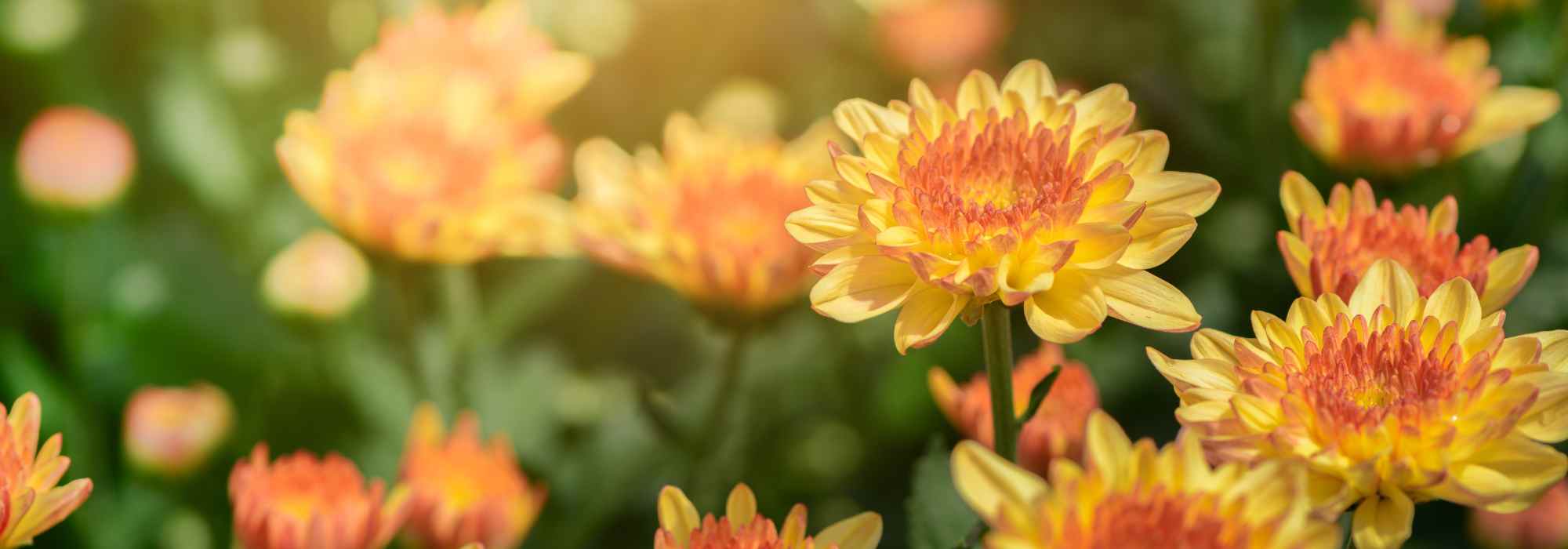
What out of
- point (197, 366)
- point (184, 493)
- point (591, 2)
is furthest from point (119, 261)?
point (591, 2)

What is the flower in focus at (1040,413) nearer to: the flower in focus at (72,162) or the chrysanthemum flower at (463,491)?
the chrysanthemum flower at (463,491)

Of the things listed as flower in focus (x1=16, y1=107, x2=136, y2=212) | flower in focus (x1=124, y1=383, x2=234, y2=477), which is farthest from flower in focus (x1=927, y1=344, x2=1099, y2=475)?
flower in focus (x1=16, y1=107, x2=136, y2=212)

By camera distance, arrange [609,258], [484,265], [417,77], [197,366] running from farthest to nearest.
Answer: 1. [484,265]
2. [197,366]
3. [417,77]
4. [609,258]

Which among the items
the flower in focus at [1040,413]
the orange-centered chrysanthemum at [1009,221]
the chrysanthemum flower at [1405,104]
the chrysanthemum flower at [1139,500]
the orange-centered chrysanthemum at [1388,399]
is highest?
the chrysanthemum flower at [1405,104]

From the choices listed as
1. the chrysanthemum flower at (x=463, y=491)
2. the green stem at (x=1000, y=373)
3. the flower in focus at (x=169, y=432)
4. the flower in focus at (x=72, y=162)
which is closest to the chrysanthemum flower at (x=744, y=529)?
the green stem at (x=1000, y=373)

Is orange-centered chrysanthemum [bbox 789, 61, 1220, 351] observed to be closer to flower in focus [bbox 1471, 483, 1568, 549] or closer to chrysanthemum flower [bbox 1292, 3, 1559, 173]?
chrysanthemum flower [bbox 1292, 3, 1559, 173]

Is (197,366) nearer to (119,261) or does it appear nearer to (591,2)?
(119,261)
